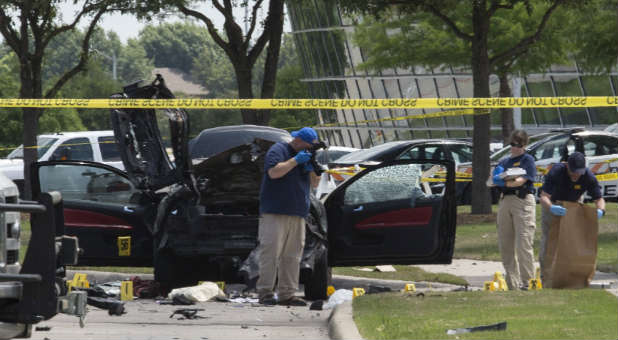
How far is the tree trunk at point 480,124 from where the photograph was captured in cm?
1941

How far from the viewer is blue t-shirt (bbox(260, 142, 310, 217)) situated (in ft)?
32.5

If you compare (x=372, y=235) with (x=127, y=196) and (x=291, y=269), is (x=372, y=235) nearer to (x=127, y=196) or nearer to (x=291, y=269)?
(x=291, y=269)

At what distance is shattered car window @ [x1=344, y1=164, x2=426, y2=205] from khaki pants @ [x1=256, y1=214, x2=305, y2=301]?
90 centimetres

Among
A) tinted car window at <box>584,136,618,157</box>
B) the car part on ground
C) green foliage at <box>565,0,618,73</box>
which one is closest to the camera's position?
the car part on ground

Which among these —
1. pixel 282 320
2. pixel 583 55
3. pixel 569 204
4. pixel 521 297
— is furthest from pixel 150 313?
pixel 583 55

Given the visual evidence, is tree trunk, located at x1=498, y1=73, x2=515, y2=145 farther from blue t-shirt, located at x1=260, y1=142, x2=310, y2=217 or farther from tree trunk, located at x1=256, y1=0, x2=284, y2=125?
blue t-shirt, located at x1=260, y1=142, x2=310, y2=217

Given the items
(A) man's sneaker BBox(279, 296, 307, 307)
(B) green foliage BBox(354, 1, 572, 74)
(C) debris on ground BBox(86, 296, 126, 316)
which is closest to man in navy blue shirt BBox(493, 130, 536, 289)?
(A) man's sneaker BBox(279, 296, 307, 307)

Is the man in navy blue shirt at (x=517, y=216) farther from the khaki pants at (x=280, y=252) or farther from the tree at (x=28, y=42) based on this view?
the tree at (x=28, y=42)

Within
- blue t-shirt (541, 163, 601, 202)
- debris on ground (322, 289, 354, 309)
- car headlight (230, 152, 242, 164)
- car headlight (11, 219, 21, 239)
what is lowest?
debris on ground (322, 289, 354, 309)

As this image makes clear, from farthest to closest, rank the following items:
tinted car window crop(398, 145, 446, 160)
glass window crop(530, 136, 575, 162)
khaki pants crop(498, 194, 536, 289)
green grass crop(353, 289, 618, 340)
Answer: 1. glass window crop(530, 136, 575, 162)
2. tinted car window crop(398, 145, 446, 160)
3. khaki pants crop(498, 194, 536, 289)
4. green grass crop(353, 289, 618, 340)

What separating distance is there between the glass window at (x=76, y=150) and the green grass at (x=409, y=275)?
10.6 metres

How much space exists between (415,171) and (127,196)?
2.76m

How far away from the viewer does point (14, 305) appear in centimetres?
626

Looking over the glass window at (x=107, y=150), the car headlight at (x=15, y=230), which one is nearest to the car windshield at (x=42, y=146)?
the glass window at (x=107, y=150)
